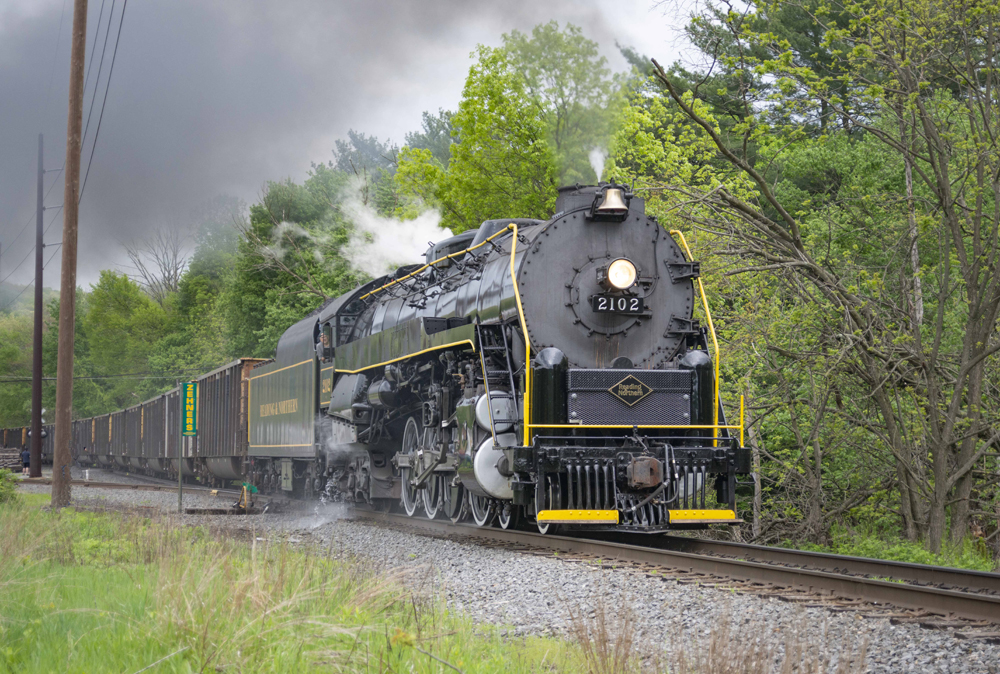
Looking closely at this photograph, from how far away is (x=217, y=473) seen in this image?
25.5 metres

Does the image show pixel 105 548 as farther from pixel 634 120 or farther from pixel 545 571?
pixel 634 120

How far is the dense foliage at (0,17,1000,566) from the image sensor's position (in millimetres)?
10547

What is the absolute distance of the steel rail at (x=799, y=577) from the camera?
18.4ft

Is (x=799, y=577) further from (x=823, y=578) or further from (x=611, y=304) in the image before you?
(x=611, y=304)

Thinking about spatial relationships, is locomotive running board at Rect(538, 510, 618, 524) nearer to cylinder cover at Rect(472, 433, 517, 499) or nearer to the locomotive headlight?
cylinder cover at Rect(472, 433, 517, 499)

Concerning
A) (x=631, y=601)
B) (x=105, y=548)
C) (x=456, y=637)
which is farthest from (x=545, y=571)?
(x=105, y=548)

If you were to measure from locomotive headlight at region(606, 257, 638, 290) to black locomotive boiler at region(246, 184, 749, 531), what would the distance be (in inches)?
0.6

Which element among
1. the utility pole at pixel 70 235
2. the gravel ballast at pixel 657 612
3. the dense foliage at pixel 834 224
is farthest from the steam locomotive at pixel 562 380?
the utility pole at pixel 70 235

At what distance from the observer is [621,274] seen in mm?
9930

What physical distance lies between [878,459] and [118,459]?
35.2m

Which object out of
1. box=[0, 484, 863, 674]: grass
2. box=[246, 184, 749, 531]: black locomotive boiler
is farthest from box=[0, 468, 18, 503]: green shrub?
box=[0, 484, 863, 674]: grass

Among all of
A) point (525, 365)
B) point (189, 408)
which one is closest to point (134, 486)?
point (189, 408)

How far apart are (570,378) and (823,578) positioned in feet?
11.7

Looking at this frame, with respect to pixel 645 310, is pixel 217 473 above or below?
below
